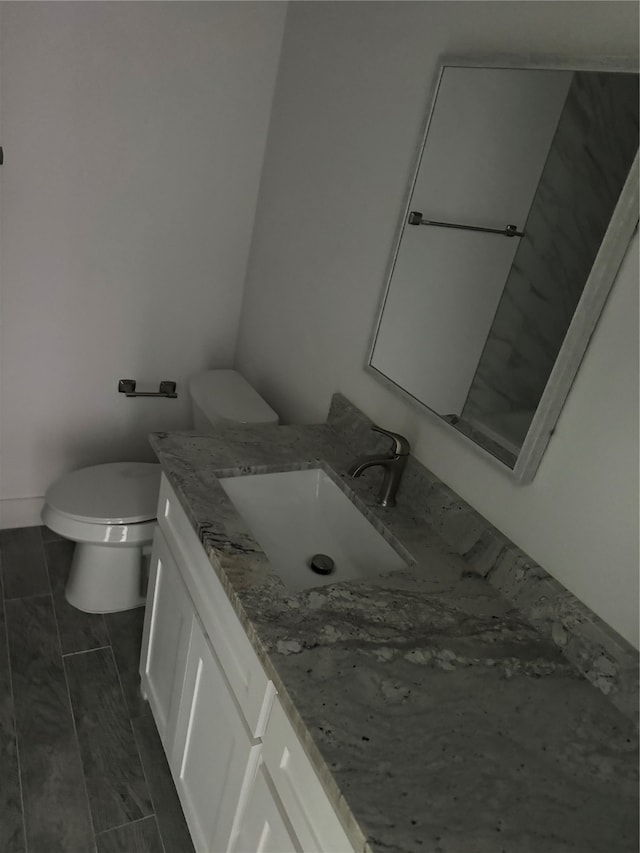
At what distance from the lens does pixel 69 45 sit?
1913 millimetres

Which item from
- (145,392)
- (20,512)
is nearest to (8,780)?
(20,512)

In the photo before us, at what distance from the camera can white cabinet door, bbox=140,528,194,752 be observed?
151cm

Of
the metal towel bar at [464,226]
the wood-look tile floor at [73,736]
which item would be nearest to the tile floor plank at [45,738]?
the wood-look tile floor at [73,736]

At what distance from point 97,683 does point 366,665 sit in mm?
1235

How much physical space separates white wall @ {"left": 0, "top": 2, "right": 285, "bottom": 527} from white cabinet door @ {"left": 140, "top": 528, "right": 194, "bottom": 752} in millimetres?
980

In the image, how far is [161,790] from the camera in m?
1.67

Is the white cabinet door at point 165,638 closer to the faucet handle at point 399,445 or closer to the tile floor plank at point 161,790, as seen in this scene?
the tile floor plank at point 161,790

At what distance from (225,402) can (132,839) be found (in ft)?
4.02

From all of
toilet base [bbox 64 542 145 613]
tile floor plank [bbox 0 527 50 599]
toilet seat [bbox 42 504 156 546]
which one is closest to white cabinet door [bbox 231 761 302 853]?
toilet seat [bbox 42 504 156 546]

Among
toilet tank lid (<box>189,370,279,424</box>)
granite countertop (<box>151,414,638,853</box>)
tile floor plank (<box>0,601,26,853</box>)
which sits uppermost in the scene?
granite countertop (<box>151,414,638,853</box>)

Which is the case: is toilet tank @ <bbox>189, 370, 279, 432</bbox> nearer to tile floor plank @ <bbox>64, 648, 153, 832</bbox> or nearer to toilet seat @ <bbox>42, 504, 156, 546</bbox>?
toilet seat @ <bbox>42, 504, 156, 546</bbox>

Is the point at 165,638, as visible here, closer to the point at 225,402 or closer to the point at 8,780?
the point at 8,780

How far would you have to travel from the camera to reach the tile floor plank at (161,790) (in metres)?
1.57

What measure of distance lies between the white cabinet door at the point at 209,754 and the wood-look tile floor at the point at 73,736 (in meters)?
0.17
